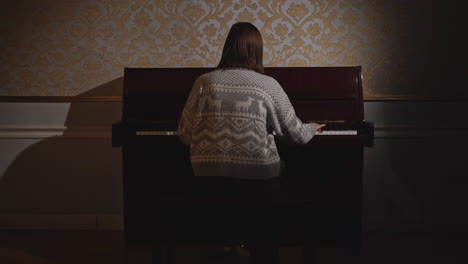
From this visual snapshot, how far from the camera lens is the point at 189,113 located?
1755mm

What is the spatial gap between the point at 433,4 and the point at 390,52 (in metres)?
0.40

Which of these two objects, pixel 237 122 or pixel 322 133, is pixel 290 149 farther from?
pixel 237 122

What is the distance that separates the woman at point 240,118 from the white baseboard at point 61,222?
142 cm

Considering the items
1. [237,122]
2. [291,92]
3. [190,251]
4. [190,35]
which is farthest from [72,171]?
[237,122]

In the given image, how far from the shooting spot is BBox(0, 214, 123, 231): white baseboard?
9.37 feet

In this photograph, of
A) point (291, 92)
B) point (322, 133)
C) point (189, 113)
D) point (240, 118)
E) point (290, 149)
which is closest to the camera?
point (240, 118)

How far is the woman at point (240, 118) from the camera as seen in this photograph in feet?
5.27

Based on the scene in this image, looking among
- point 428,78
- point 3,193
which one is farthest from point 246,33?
point 3,193

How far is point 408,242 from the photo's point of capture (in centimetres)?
261

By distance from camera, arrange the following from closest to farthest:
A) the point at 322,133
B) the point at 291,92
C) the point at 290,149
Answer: the point at 322,133 → the point at 290,149 → the point at 291,92

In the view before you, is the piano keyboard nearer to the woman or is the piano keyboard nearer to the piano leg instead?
the woman

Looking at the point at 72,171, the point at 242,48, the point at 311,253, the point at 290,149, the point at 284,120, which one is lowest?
the point at 311,253

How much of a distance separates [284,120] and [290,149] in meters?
0.55

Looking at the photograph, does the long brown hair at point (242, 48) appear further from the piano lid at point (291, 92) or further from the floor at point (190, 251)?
the floor at point (190, 251)
